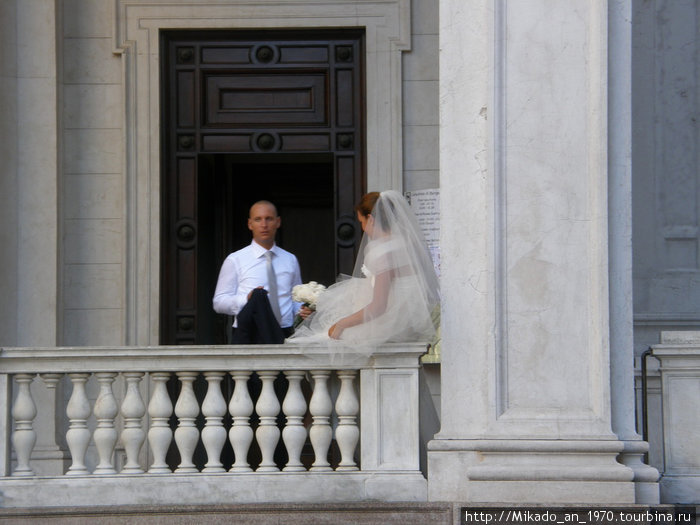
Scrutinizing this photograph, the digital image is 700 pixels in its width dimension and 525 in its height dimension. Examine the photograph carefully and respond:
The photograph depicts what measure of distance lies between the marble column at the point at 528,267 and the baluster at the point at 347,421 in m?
0.47

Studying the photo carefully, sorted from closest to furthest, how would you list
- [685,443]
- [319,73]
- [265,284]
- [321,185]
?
[685,443] → [265,284] → [319,73] → [321,185]

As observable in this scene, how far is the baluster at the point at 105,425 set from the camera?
29.5 feet

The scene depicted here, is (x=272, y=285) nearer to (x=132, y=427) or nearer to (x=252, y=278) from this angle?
(x=252, y=278)

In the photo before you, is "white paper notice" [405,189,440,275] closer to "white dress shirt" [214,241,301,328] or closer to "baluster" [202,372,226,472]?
"white dress shirt" [214,241,301,328]

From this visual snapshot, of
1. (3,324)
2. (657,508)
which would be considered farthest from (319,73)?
(657,508)

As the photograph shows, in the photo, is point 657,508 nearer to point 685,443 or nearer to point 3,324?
point 685,443

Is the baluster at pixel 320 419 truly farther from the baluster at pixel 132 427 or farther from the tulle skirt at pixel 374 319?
the baluster at pixel 132 427

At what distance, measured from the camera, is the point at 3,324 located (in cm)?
1155

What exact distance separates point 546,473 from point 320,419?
1318 mm

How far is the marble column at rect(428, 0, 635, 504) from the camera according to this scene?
8672 mm

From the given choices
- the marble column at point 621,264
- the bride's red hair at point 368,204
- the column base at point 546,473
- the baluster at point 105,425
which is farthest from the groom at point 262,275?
the marble column at point 621,264

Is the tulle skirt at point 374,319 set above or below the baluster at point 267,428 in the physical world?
above

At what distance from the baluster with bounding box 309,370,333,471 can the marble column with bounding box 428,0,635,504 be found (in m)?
0.62

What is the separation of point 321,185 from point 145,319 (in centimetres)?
231
